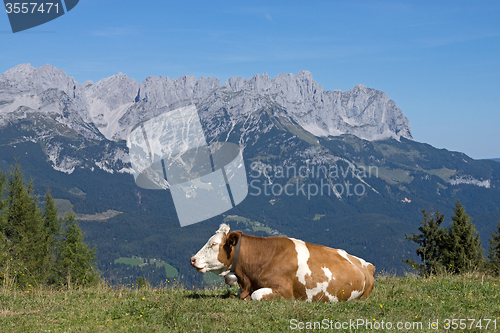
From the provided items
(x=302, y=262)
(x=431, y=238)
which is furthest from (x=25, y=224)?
(x=431, y=238)

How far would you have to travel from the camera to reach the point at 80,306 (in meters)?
9.95

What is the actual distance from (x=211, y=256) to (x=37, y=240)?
44348 mm

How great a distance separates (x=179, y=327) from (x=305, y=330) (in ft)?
8.21

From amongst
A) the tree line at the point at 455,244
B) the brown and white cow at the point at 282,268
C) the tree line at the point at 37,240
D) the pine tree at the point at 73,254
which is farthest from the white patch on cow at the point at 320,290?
the pine tree at the point at 73,254

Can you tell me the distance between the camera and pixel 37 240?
157ft

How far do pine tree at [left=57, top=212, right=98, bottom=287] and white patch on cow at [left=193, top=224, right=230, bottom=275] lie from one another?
40982 mm

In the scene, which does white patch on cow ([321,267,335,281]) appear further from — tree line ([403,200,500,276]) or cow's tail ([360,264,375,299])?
tree line ([403,200,500,276])

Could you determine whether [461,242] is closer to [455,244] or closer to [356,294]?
[455,244]

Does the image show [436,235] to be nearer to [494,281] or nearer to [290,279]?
[494,281]

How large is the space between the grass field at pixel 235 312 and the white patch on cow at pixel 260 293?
1.10 ft

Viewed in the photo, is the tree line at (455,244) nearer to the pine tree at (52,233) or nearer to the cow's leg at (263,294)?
the cow's leg at (263,294)

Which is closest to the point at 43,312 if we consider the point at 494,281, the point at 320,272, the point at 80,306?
the point at 80,306

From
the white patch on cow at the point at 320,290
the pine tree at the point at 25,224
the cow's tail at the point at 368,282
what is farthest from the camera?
the pine tree at the point at 25,224

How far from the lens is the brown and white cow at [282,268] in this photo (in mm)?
10695
